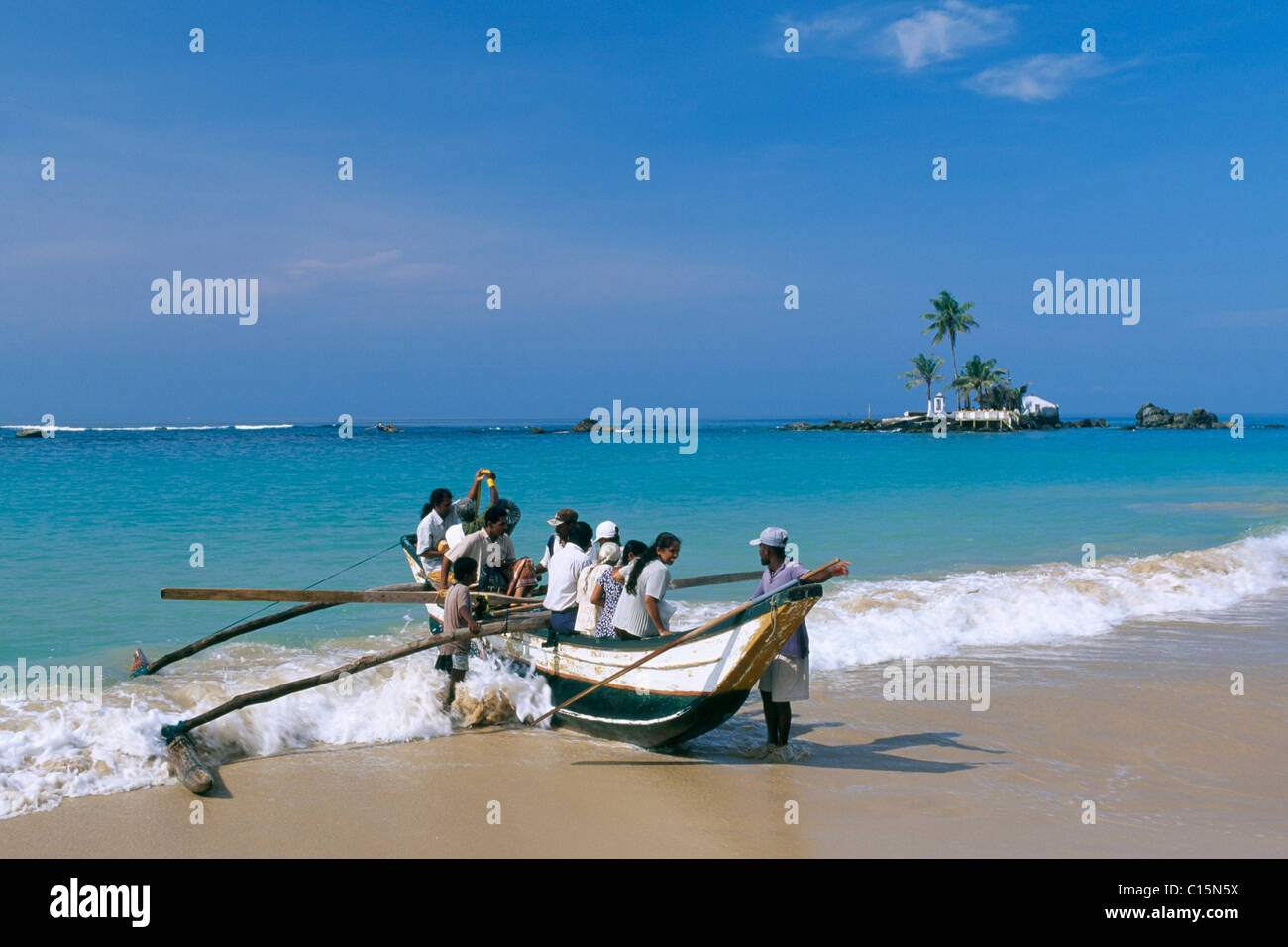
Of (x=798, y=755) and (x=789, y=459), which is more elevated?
(x=789, y=459)

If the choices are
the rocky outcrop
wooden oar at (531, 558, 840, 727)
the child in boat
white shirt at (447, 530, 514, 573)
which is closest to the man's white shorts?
wooden oar at (531, 558, 840, 727)

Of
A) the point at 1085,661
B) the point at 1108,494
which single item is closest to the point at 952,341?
the point at 1108,494

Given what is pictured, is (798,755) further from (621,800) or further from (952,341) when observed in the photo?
(952,341)

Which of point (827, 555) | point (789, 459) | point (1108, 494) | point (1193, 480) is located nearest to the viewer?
point (827, 555)

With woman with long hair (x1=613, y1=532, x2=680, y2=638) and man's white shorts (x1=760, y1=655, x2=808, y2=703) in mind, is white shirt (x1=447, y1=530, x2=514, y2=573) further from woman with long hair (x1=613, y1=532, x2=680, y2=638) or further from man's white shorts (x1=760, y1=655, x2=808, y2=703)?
man's white shorts (x1=760, y1=655, x2=808, y2=703)

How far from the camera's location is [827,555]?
17.4 m

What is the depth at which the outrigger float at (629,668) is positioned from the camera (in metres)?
6.18

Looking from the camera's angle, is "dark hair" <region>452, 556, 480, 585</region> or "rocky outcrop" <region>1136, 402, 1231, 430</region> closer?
"dark hair" <region>452, 556, 480, 585</region>

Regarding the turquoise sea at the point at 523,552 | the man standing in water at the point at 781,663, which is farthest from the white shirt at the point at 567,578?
the man standing in water at the point at 781,663

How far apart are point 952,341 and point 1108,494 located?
5434 centimetres
